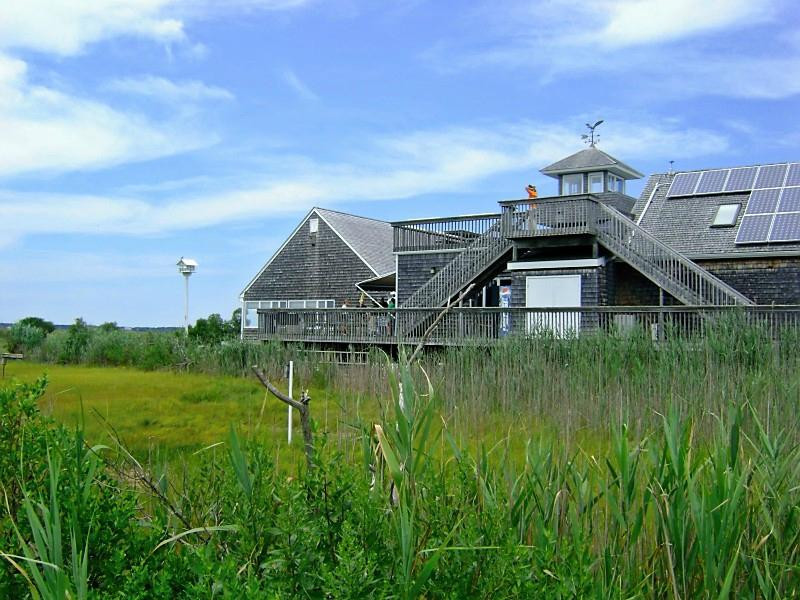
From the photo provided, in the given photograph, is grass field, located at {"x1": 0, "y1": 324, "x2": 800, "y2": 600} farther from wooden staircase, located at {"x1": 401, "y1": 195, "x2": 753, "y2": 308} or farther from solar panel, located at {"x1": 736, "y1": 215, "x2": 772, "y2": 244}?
solar panel, located at {"x1": 736, "y1": 215, "x2": 772, "y2": 244}

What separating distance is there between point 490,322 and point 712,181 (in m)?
11.2

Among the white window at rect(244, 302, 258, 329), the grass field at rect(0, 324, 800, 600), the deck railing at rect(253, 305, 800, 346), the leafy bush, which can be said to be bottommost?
the grass field at rect(0, 324, 800, 600)

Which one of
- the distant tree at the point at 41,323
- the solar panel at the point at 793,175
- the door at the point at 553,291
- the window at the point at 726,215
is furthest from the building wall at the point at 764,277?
the distant tree at the point at 41,323

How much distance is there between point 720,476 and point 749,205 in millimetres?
21298

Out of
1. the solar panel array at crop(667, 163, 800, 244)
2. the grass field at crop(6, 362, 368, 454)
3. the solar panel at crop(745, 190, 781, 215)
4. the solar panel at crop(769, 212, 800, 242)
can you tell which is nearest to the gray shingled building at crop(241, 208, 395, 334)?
the solar panel array at crop(667, 163, 800, 244)

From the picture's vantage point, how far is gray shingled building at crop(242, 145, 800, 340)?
64.8ft

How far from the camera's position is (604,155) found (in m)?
26.0

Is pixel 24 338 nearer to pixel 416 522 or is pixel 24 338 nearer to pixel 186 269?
pixel 186 269

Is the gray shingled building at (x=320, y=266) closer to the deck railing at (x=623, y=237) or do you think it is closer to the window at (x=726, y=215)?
the deck railing at (x=623, y=237)

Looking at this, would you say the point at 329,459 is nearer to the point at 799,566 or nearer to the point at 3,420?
the point at 3,420

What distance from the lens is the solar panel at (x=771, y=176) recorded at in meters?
22.4

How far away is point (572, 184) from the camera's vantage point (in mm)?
26250

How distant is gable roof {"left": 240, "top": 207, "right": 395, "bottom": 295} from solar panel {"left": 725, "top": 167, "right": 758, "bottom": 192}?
45.3 feet

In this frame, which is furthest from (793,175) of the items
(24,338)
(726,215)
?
(24,338)
